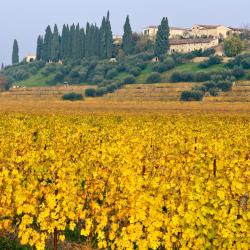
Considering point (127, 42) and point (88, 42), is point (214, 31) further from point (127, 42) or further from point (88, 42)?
point (88, 42)

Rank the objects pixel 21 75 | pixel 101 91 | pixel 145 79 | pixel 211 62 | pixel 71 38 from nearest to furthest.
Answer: pixel 101 91, pixel 145 79, pixel 211 62, pixel 71 38, pixel 21 75

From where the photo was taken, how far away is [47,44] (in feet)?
539

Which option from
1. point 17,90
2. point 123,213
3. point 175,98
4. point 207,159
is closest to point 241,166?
point 207,159

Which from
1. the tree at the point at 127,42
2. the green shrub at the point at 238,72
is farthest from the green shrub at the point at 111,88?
the tree at the point at 127,42

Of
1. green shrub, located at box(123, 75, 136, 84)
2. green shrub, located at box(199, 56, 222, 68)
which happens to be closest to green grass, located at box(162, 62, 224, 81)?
green shrub, located at box(199, 56, 222, 68)

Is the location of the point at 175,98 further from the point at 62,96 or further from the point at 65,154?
the point at 65,154

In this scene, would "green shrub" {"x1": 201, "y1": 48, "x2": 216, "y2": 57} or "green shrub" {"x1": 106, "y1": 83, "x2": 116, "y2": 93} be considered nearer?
"green shrub" {"x1": 106, "y1": 83, "x2": 116, "y2": 93}

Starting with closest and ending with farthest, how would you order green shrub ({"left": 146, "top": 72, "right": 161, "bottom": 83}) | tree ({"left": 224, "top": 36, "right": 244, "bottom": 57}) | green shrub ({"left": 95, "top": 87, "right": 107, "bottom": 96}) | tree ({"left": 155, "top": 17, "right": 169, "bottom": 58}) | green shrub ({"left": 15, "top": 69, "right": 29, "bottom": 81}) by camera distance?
green shrub ({"left": 95, "top": 87, "right": 107, "bottom": 96}) → green shrub ({"left": 146, "top": 72, "right": 161, "bottom": 83}) → tree ({"left": 224, "top": 36, "right": 244, "bottom": 57}) → tree ({"left": 155, "top": 17, "right": 169, "bottom": 58}) → green shrub ({"left": 15, "top": 69, "right": 29, "bottom": 81})

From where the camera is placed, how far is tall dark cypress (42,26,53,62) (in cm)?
16148

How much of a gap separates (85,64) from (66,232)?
123m

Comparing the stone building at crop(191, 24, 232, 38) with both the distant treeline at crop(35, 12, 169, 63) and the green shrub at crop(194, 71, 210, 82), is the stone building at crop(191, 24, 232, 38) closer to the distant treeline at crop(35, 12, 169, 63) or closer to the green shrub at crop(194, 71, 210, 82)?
the distant treeline at crop(35, 12, 169, 63)

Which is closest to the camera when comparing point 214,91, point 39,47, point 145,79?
point 214,91

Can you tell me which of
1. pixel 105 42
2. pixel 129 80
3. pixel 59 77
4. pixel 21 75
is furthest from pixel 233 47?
pixel 21 75

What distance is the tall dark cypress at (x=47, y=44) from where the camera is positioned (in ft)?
530
